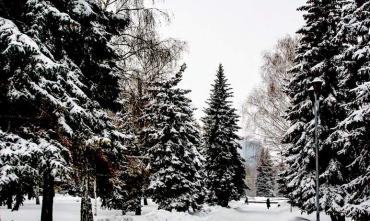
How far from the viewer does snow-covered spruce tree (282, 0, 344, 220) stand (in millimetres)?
19219

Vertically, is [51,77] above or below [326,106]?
below

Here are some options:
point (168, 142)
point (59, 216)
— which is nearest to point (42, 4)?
point (59, 216)

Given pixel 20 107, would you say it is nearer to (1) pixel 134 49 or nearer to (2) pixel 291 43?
(1) pixel 134 49

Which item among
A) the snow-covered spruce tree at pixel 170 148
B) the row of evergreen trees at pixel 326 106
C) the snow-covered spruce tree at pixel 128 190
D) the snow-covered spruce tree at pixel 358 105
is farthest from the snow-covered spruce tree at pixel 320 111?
the snow-covered spruce tree at pixel 128 190

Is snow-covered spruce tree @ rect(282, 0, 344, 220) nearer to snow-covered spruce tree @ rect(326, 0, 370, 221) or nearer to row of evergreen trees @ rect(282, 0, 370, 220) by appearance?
row of evergreen trees @ rect(282, 0, 370, 220)

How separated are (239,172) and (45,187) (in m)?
31.1

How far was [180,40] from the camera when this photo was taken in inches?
699

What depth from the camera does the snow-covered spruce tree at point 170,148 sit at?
25.0 m

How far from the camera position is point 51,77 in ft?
33.8

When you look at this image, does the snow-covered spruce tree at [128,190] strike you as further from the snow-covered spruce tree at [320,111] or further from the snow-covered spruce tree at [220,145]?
the snow-covered spruce tree at [220,145]

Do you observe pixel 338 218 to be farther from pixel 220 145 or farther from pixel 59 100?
pixel 220 145

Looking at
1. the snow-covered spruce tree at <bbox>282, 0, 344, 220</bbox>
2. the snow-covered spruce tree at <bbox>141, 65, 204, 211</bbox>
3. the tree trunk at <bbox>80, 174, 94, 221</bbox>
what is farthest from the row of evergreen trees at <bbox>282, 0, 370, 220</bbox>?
the tree trunk at <bbox>80, 174, 94, 221</bbox>

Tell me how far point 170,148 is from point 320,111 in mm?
9023

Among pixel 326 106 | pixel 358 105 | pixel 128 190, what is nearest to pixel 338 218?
pixel 326 106
